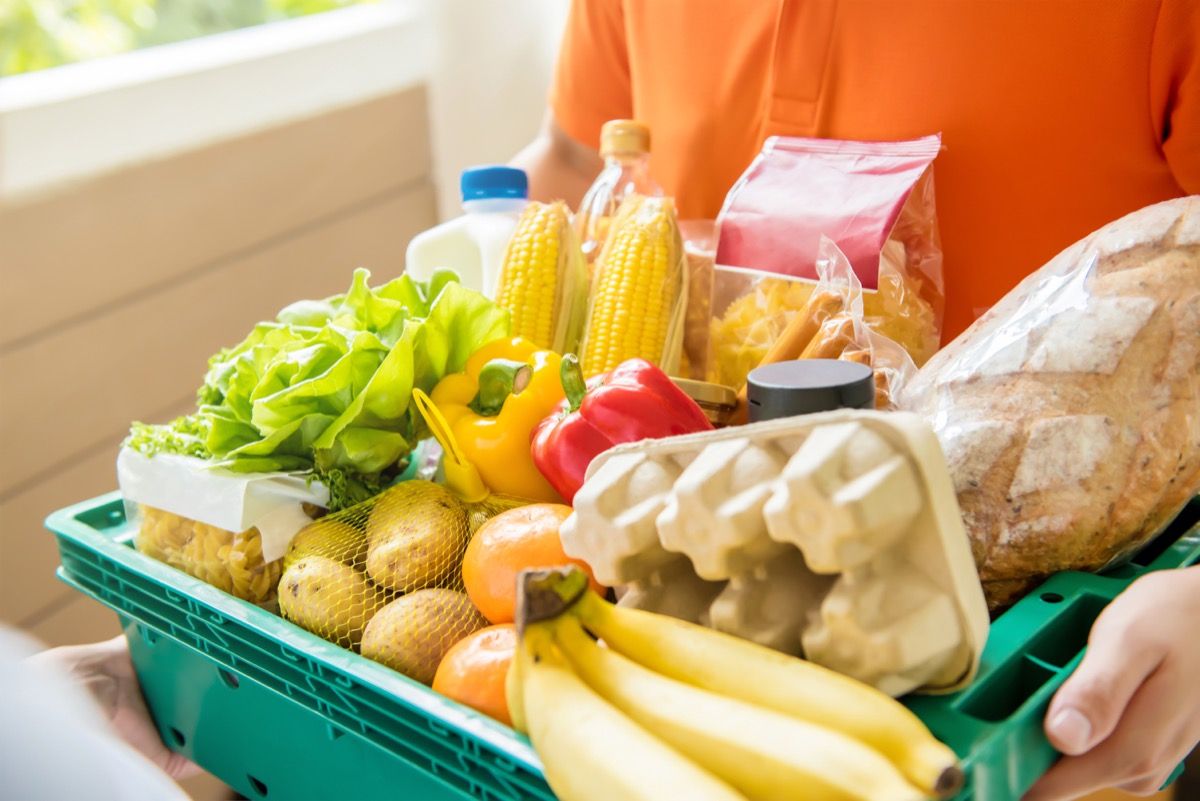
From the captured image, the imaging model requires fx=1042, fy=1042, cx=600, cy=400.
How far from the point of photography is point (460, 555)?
0.74 meters

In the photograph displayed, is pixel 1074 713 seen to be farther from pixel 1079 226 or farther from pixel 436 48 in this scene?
pixel 436 48

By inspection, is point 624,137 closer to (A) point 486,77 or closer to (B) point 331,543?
(B) point 331,543

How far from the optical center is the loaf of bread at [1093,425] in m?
0.60

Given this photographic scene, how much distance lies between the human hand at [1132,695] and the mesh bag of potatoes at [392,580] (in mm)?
353

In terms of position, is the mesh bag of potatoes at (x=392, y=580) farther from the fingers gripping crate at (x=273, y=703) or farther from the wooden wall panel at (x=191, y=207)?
the wooden wall panel at (x=191, y=207)

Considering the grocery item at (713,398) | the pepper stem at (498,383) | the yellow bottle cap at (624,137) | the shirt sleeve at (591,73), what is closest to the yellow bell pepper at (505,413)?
the pepper stem at (498,383)

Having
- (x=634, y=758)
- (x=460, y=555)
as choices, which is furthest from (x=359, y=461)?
(x=634, y=758)

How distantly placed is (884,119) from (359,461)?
1.74 ft

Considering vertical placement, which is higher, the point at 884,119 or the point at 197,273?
the point at 884,119

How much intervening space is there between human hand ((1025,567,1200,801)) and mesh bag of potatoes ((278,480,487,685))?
13.9 inches

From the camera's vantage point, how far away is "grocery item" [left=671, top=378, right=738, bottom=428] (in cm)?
78

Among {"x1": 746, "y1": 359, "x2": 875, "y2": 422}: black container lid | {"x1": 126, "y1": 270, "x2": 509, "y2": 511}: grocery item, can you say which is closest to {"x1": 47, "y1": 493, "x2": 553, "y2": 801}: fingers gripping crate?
{"x1": 126, "y1": 270, "x2": 509, "y2": 511}: grocery item

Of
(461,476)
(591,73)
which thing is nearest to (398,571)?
(461,476)

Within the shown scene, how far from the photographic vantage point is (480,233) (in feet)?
3.37
